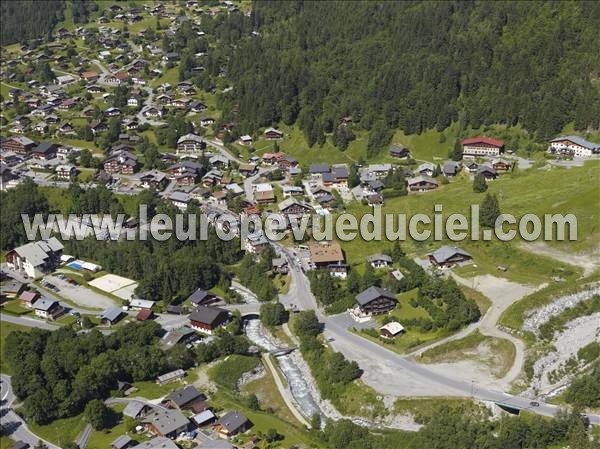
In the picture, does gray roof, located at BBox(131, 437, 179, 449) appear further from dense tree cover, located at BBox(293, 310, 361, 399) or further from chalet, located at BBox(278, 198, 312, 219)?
chalet, located at BBox(278, 198, 312, 219)

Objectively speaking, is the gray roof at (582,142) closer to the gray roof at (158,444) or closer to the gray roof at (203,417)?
the gray roof at (203,417)

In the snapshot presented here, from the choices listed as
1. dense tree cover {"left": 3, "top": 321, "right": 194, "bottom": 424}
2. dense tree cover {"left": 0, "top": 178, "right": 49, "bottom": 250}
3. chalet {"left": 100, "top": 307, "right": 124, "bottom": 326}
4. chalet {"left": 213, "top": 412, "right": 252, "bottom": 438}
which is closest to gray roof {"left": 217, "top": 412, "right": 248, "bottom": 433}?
chalet {"left": 213, "top": 412, "right": 252, "bottom": 438}

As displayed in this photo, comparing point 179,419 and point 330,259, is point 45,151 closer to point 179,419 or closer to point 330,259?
point 330,259

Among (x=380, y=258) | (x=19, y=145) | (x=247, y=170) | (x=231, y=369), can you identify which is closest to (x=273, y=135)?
(x=247, y=170)

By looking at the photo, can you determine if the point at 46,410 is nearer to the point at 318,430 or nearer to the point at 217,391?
the point at 217,391

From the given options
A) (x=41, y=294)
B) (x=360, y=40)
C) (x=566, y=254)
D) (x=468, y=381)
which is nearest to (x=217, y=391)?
(x=468, y=381)

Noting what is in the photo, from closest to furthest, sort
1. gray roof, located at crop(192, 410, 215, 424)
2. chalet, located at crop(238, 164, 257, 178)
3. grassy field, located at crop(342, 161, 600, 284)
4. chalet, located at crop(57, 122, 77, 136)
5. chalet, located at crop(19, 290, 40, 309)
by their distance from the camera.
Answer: gray roof, located at crop(192, 410, 215, 424), grassy field, located at crop(342, 161, 600, 284), chalet, located at crop(19, 290, 40, 309), chalet, located at crop(238, 164, 257, 178), chalet, located at crop(57, 122, 77, 136)
